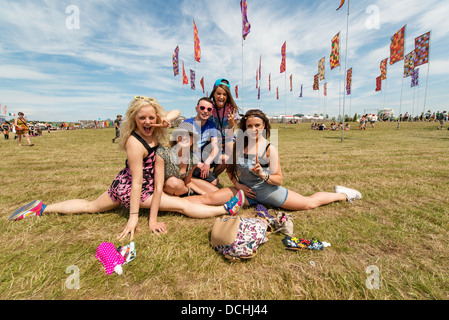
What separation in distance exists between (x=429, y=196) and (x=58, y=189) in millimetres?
8007

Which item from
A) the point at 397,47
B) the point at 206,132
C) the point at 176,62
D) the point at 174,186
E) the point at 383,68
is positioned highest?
the point at 176,62

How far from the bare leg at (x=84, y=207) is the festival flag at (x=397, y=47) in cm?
2214

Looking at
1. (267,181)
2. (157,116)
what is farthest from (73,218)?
(267,181)

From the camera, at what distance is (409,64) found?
20.2m

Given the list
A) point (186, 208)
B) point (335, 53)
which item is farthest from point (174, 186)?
point (335, 53)

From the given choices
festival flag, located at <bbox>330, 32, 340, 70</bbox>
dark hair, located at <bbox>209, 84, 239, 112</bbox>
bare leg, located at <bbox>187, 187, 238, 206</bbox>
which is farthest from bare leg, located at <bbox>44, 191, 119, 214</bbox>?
festival flag, located at <bbox>330, 32, 340, 70</bbox>

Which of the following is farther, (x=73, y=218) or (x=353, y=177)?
(x=353, y=177)

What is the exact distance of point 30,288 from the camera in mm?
1686

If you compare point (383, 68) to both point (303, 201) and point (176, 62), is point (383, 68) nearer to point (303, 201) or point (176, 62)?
point (176, 62)

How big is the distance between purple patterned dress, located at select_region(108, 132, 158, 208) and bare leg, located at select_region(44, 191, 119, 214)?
154 millimetres

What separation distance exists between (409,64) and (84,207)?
98.2ft

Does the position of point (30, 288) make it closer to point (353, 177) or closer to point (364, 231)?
point (364, 231)
